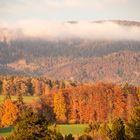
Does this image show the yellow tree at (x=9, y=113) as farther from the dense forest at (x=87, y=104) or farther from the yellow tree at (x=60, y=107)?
the yellow tree at (x=60, y=107)

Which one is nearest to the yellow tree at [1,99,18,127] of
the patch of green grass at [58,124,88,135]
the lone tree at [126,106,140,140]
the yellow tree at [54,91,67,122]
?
the yellow tree at [54,91,67,122]

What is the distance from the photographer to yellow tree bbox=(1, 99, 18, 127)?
563 ft

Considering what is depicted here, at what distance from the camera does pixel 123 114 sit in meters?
181

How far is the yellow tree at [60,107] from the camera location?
591 ft

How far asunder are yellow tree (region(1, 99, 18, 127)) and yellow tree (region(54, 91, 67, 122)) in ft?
48.8

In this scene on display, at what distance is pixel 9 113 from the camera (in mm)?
173750

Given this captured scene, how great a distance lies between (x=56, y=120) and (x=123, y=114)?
2432 cm

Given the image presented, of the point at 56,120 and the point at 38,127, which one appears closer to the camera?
the point at 38,127

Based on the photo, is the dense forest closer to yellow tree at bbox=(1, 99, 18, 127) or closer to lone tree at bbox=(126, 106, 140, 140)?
yellow tree at bbox=(1, 99, 18, 127)

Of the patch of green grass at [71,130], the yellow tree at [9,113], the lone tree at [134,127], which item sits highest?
the lone tree at [134,127]

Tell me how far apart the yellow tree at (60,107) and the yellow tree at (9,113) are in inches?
585

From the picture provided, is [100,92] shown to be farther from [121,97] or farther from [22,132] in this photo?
[22,132]

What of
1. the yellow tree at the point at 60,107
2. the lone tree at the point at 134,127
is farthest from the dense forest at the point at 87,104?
the lone tree at the point at 134,127

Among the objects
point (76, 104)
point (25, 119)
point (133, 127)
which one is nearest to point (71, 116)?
point (76, 104)
